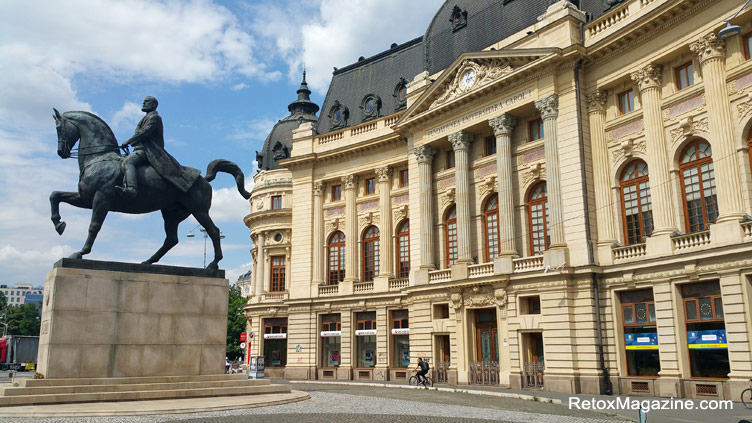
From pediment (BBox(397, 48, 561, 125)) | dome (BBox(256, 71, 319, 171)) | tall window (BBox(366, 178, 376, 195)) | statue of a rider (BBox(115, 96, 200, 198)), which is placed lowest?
statue of a rider (BBox(115, 96, 200, 198))

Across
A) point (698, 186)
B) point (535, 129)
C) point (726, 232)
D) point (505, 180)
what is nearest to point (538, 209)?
point (505, 180)

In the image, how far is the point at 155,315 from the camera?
20.2 metres

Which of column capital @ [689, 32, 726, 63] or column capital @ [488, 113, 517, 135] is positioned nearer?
column capital @ [689, 32, 726, 63]

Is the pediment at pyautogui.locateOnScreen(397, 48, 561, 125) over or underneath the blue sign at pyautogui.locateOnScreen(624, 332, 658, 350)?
over

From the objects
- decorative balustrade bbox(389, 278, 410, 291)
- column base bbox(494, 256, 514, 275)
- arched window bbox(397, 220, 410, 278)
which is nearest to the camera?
column base bbox(494, 256, 514, 275)

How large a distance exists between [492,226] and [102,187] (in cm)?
2428

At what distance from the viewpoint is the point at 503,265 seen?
35.3 metres

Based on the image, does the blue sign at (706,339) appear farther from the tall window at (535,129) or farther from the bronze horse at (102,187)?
the bronze horse at (102,187)

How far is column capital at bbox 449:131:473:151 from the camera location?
3975 cm

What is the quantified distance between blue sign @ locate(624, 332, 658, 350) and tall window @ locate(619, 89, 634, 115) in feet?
36.4

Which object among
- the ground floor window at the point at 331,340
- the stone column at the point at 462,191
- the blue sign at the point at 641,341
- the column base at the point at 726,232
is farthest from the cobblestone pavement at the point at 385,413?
the ground floor window at the point at 331,340

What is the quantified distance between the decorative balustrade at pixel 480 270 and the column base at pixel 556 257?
3976 millimetres

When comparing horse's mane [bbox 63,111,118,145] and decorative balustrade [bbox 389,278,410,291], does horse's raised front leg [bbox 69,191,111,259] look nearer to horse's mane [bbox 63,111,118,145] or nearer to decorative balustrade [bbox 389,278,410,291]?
horse's mane [bbox 63,111,118,145]

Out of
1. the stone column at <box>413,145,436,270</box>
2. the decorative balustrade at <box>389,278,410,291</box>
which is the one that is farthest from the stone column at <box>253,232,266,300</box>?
the stone column at <box>413,145,436,270</box>
